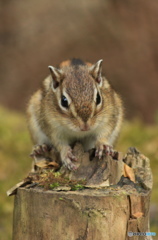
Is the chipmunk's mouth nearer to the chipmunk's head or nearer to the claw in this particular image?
the chipmunk's head

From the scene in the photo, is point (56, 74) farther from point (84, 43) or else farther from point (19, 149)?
point (84, 43)

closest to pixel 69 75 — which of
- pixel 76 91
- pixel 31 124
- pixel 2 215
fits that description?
pixel 76 91

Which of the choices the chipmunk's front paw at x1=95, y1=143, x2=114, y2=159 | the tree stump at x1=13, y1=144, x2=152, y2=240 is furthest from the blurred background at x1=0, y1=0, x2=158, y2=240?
the tree stump at x1=13, y1=144, x2=152, y2=240

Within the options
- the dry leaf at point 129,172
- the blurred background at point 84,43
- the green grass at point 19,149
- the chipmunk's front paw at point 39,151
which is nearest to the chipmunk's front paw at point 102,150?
the dry leaf at point 129,172

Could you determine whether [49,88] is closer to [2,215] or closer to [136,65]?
[2,215]

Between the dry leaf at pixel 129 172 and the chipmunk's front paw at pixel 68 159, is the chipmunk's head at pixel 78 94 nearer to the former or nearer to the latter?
the chipmunk's front paw at pixel 68 159
